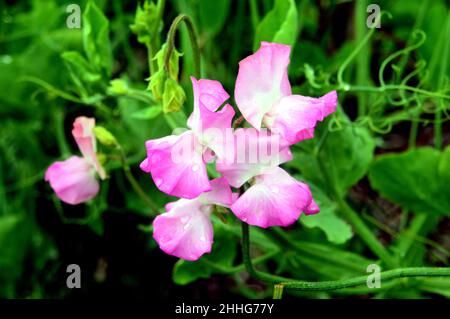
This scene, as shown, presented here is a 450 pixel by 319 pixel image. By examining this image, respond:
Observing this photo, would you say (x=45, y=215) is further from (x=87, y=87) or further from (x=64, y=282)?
(x=87, y=87)

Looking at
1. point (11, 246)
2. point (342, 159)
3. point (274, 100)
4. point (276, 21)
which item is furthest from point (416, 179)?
point (11, 246)

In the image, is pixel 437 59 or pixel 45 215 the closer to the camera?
pixel 437 59

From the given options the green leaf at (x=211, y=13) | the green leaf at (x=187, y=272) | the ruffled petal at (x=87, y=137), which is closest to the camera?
the ruffled petal at (x=87, y=137)

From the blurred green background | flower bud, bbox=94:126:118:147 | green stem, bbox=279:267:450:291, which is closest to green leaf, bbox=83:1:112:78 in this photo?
the blurred green background

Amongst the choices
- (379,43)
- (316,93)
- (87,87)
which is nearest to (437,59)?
(379,43)

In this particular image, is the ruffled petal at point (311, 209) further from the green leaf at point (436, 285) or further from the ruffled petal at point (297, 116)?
the green leaf at point (436, 285)

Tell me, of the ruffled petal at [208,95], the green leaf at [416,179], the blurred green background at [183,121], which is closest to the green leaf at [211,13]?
the blurred green background at [183,121]
